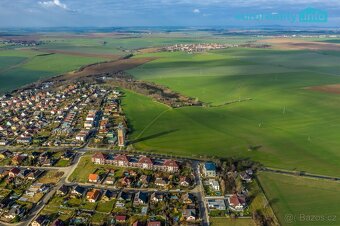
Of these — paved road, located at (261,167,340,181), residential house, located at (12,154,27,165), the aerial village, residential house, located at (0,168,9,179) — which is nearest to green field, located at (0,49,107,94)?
the aerial village

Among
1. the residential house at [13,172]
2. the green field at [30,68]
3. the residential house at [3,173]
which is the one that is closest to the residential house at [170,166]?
the residential house at [13,172]

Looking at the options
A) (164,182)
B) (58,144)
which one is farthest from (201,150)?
(58,144)

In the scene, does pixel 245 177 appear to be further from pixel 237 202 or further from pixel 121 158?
pixel 121 158

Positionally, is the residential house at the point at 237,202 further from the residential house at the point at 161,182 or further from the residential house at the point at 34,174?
the residential house at the point at 34,174

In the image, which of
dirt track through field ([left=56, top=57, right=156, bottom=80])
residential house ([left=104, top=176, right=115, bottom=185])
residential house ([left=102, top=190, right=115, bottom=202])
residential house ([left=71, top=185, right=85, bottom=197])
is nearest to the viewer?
residential house ([left=102, top=190, right=115, bottom=202])

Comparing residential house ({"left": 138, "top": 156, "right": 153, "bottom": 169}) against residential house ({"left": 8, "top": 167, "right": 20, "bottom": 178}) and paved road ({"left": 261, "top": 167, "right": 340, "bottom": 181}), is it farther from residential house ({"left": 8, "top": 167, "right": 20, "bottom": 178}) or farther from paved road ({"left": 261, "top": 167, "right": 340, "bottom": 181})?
residential house ({"left": 8, "top": 167, "right": 20, "bottom": 178})

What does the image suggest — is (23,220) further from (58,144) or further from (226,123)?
(226,123)
